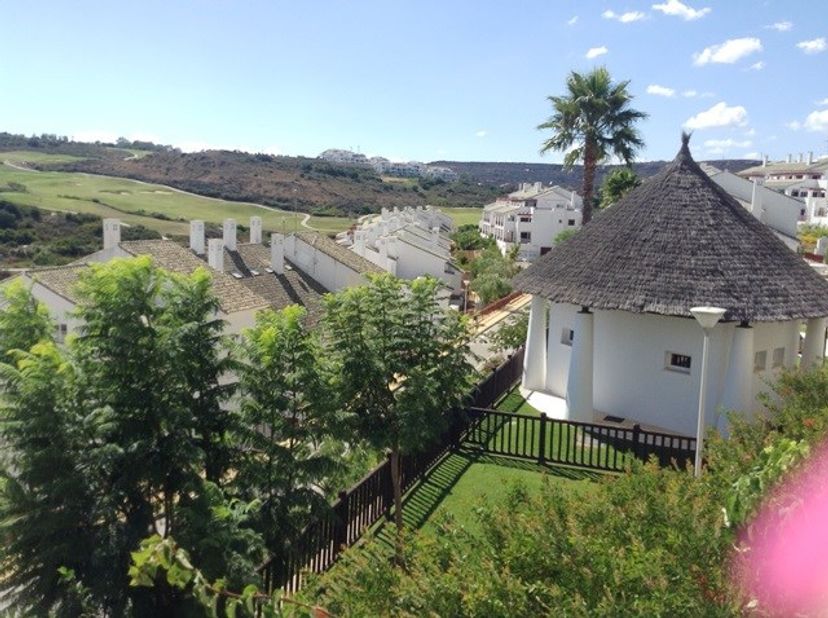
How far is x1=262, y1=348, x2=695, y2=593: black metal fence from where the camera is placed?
31.8ft

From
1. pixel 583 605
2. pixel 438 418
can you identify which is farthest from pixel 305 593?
pixel 438 418

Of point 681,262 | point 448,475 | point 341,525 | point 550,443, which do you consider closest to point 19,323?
point 341,525

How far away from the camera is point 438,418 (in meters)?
11.3

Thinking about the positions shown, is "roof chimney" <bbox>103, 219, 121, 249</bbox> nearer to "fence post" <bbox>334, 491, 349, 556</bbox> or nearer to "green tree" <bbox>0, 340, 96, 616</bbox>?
"fence post" <bbox>334, 491, 349, 556</bbox>

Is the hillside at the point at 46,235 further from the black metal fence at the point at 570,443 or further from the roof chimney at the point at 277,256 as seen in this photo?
the black metal fence at the point at 570,443

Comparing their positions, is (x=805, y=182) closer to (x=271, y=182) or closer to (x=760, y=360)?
(x=760, y=360)

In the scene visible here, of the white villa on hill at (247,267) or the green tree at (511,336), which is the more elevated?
the white villa on hill at (247,267)

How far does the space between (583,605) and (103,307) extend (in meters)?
5.83

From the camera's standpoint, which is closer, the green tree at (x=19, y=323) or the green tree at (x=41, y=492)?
the green tree at (x=41, y=492)

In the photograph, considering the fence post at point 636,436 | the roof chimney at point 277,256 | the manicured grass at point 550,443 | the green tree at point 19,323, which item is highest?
the green tree at point 19,323

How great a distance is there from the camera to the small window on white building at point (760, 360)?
17.1m

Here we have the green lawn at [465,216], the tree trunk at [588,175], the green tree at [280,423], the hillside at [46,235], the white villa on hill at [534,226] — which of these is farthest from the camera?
the green lawn at [465,216]

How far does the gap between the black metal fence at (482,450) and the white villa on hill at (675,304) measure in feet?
4.74

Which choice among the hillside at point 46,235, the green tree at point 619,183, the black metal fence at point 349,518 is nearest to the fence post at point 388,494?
Answer: the black metal fence at point 349,518
